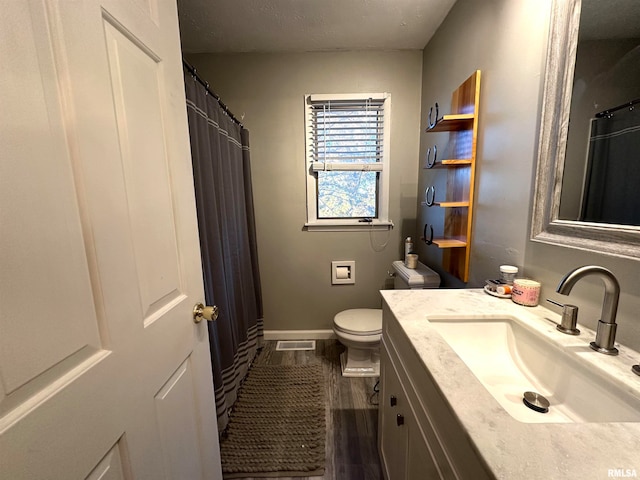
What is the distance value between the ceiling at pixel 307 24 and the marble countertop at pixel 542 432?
6.11ft

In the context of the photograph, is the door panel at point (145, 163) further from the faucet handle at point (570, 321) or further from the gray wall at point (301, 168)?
the gray wall at point (301, 168)

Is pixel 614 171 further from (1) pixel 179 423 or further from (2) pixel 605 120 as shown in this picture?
(1) pixel 179 423

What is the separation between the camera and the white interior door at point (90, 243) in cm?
33

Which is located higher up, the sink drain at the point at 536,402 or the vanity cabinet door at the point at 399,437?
the sink drain at the point at 536,402

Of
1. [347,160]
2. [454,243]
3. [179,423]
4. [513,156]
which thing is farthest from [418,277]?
[179,423]

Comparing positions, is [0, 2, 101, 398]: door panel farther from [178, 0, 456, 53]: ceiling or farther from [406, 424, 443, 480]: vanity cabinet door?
[178, 0, 456, 53]: ceiling

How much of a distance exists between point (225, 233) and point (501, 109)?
4.92 feet

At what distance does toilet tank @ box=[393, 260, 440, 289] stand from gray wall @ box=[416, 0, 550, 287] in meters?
0.13

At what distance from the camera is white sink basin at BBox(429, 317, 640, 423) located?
0.57m

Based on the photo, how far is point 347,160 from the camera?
6.91ft

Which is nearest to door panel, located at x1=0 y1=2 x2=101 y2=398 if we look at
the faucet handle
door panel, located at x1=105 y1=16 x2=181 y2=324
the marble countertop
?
door panel, located at x1=105 y1=16 x2=181 y2=324

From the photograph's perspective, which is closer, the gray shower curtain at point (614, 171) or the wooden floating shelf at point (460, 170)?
the gray shower curtain at point (614, 171)

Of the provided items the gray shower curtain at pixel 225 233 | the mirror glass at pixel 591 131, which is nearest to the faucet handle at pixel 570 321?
the mirror glass at pixel 591 131

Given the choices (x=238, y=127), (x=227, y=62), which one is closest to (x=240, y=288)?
(x=238, y=127)
